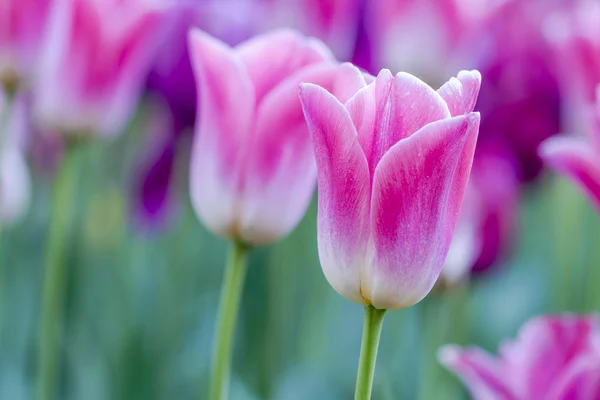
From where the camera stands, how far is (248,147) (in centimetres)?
53

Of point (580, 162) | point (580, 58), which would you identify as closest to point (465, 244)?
point (580, 58)

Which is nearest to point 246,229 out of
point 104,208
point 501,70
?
point 501,70

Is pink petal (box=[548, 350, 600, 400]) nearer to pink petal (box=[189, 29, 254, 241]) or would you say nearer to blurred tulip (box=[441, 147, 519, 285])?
pink petal (box=[189, 29, 254, 241])

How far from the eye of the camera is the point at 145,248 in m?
1.21

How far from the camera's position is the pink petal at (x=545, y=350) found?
50 centimetres

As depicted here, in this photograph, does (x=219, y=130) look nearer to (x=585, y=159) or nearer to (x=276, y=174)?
(x=276, y=174)

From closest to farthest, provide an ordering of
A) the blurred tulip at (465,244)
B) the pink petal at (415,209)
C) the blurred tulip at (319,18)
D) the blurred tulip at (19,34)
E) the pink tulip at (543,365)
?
the pink petal at (415,209) < the pink tulip at (543,365) < the blurred tulip at (19,34) < the blurred tulip at (465,244) < the blurred tulip at (319,18)

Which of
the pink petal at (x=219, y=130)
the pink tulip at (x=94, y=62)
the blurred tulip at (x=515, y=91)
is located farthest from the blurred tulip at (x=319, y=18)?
the pink petal at (x=219, y=130)

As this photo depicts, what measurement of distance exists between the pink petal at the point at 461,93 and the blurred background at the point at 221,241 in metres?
0.33

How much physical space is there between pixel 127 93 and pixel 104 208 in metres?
0.54

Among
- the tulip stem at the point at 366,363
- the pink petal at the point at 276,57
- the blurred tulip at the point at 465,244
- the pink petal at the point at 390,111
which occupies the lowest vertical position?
the tulip stem at the point at 366,363

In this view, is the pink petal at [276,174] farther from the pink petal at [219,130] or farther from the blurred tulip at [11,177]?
the blurred tulip at [11,177]

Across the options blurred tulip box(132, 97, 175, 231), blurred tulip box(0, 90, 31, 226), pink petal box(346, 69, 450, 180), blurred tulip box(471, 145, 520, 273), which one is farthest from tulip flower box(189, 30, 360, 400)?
blurred tulip box(132, 97, 175, 231)

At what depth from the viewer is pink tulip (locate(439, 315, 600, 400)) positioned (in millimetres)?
476
